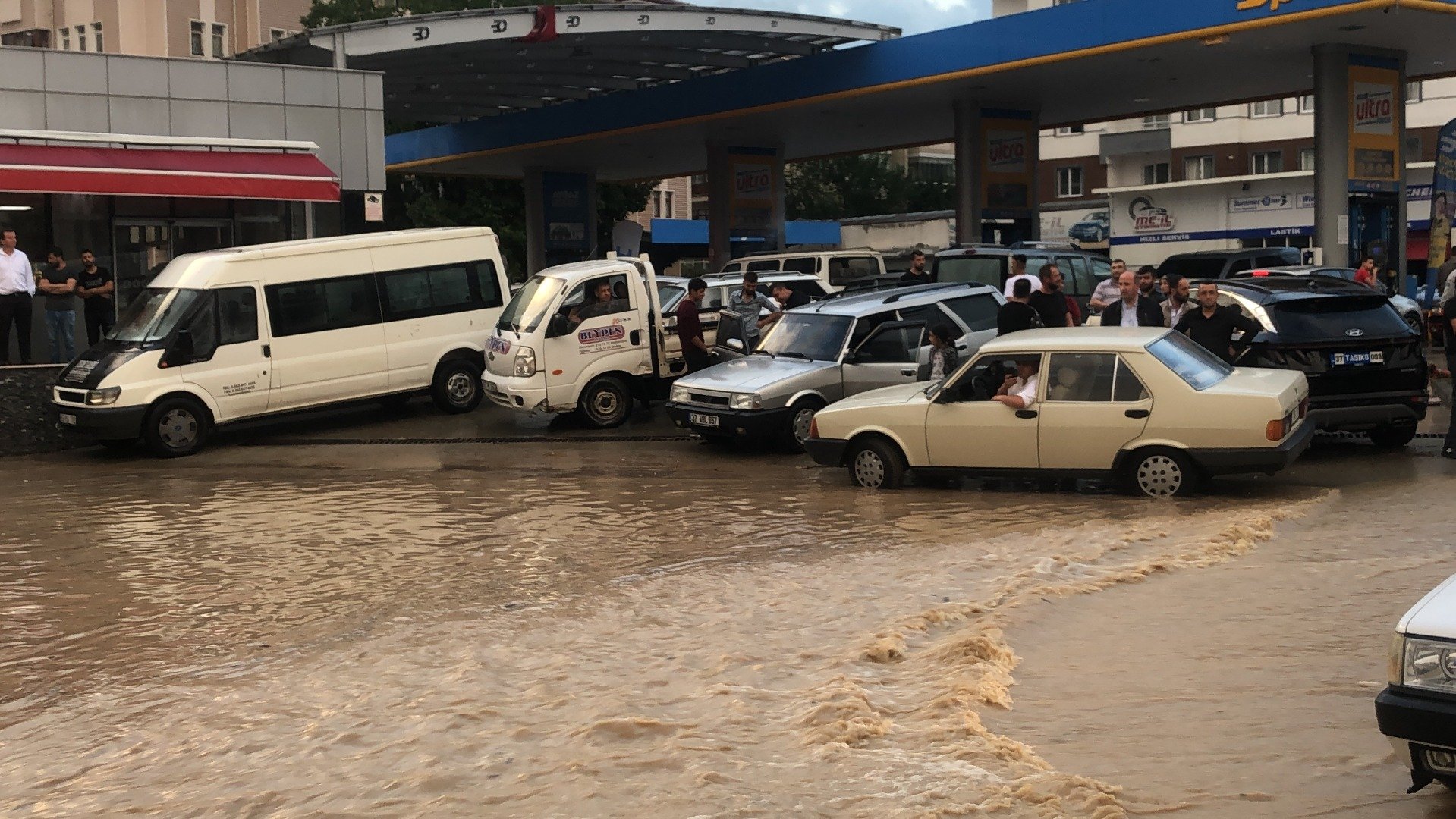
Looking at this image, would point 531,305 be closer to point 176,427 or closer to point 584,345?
point 584,345

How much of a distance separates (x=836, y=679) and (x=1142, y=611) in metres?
2.19

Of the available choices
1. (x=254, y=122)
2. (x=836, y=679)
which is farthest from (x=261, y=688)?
(x=254, y=122)

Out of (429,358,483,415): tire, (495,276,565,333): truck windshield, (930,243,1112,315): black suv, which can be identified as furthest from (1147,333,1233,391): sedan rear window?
(429,358,483,415): tire

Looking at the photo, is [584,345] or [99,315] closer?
[584,345]

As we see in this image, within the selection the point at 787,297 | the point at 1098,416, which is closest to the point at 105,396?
the point at 787,297

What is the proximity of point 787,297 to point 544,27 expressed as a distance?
35.6 feet

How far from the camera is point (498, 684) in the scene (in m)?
7.39

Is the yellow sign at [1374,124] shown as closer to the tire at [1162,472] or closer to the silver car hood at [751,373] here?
the silver car hood at [751,373]

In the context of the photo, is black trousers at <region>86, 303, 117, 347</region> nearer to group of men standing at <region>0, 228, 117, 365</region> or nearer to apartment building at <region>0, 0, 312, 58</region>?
group of men standing at <region>0, 228, 117, 365</region>

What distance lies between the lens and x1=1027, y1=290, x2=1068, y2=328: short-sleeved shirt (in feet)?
51.3

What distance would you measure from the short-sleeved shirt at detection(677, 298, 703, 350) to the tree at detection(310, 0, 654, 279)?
1476 inches

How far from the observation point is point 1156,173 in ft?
234

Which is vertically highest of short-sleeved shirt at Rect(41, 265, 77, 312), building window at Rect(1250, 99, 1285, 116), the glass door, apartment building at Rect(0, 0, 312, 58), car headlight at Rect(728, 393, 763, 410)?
apartment building at Rect(0, 0, 312, 58)

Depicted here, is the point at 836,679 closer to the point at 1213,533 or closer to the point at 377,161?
the point at 1213,533
